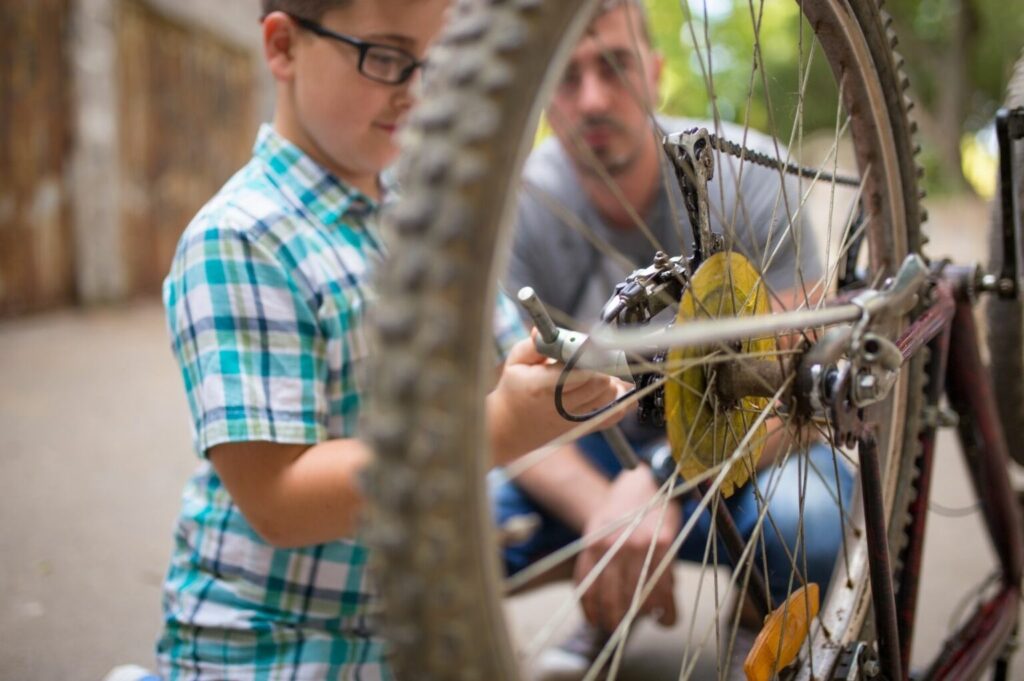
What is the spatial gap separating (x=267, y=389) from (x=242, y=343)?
6 cm

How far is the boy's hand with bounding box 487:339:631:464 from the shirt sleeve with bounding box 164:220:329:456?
0.20 metres

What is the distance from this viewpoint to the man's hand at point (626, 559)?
57.1 inches

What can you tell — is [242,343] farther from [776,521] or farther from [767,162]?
[776,521]

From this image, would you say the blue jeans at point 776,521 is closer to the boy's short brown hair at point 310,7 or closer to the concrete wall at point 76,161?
the boy's short brown hair at point 310,7

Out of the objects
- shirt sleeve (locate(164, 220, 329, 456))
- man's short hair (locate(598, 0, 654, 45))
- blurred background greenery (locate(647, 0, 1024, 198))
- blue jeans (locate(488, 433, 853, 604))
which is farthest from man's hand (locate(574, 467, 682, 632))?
blurred background greenery (locate(647, 0, 1024, 198))

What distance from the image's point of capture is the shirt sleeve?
98cm

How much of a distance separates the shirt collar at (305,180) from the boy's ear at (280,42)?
73mm

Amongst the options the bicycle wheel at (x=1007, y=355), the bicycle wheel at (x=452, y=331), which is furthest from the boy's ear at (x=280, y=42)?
the bicycle wheel at (x=1007, y=355)

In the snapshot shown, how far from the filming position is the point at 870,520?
96 cm

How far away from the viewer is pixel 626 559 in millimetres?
1449

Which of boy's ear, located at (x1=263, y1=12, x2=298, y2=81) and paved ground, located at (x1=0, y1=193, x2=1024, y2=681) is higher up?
boy's ear, located at (x1=263, y1=12, x2=298, y2=81)

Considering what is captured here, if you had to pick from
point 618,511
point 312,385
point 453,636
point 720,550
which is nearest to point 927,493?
point 720,550

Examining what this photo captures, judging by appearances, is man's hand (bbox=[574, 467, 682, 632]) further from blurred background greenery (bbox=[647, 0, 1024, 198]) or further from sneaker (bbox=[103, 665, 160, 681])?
blurred background greenery (bbox=[647, 0, 1024, 198])

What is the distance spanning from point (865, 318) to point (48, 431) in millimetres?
2791
